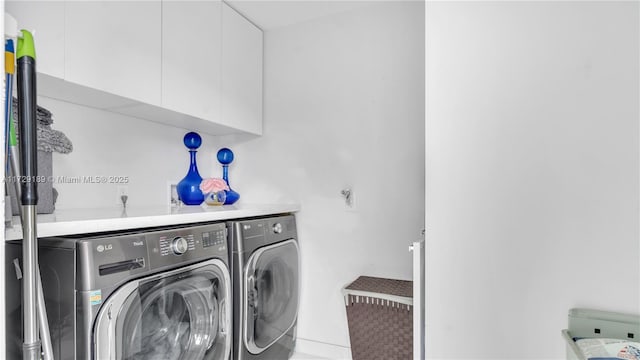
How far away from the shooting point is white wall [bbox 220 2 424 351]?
2258mm

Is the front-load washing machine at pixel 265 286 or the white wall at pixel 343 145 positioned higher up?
the white wall at pixel 343 145

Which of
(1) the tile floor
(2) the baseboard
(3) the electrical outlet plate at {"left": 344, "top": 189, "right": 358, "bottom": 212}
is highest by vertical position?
(3) the electrical outlet plate at {"left": 344, "top": 189, "right": 358, "bottom": 212}

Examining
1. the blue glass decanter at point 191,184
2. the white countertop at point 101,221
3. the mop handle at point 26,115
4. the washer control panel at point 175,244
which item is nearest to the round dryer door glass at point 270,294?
the white countertop at point 101,221

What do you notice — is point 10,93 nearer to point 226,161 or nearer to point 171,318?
point 171,318

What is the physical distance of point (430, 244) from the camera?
60.2 inches

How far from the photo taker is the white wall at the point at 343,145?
226 centimetres

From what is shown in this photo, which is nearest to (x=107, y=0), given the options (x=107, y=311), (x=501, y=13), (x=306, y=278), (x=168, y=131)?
(x=168, y=131)

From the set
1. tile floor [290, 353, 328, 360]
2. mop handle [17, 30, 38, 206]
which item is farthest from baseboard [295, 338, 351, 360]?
mop handle [17, 30, 38, 206]

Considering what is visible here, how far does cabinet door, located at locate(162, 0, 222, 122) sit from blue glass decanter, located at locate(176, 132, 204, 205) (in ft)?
0.95

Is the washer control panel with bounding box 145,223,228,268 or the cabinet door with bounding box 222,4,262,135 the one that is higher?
the cabinet door with bounding box 222,4,262,135

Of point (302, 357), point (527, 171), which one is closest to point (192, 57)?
point (527, 171)

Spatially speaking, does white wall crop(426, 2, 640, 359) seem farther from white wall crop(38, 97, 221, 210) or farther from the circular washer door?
white wall crop(38, 97, 221, 210)

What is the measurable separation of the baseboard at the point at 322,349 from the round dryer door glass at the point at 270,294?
208 mm

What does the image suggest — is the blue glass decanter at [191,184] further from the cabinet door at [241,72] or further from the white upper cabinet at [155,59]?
the cabinet door at [241,72]
